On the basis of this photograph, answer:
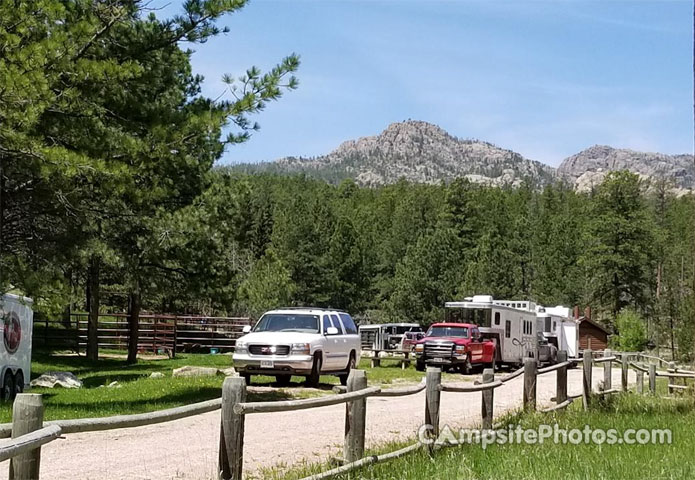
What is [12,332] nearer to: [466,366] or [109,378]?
[109,378]

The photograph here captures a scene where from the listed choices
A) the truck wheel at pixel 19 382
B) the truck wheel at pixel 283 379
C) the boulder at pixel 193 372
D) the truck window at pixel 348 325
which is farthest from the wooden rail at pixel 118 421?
the boulder at pixel 193 372

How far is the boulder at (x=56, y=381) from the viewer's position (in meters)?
19.3

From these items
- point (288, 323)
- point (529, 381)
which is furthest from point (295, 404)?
point (288, 323)

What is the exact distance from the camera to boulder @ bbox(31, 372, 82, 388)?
63.5ft

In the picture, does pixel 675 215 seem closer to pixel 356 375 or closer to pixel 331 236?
pixel 331 236

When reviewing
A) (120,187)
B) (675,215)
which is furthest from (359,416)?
(675,215)

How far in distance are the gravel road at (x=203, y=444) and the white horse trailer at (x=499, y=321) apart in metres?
16.8

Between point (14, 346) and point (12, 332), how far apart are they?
0.97ft

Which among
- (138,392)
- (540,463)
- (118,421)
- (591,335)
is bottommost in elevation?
(591,335)

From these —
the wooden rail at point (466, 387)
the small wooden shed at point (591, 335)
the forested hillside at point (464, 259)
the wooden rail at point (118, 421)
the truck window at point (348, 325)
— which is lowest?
the small wooden shed at point (591, 335)

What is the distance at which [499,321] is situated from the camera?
32.2 metres

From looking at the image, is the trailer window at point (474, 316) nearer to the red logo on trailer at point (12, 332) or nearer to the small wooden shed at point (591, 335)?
the red logo on trailer at point (12, 332)

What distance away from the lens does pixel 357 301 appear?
8169 centimetres

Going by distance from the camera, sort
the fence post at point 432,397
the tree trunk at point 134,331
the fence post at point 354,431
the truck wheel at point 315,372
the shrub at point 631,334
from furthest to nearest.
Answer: the shrub at point 631,334, the tree trunk at point 134,331, the truck wheel at point 315,372, the fence post at point 432,397, the fence post at point 354,431
